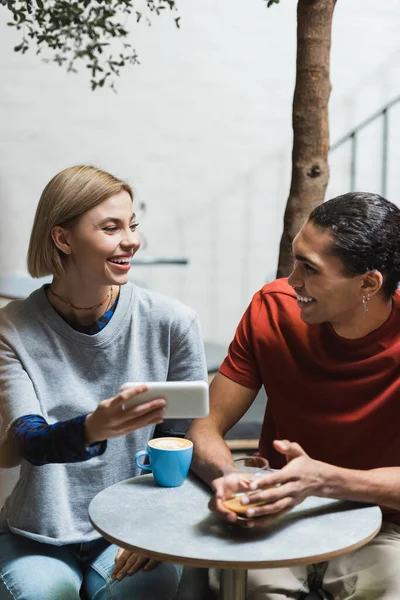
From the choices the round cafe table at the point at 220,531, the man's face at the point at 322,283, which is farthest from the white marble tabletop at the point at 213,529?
the man's face at the point at 322,283

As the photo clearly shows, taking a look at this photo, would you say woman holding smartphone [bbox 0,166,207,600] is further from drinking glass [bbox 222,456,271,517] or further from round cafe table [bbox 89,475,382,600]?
drinking glass [bbox 222,456,271,517]

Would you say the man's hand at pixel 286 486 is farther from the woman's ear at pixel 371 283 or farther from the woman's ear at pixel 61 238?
the woman's ear at pixel 61 238

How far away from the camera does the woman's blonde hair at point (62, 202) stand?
1647mm

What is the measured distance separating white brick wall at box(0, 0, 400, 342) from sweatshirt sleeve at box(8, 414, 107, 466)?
1.04 m

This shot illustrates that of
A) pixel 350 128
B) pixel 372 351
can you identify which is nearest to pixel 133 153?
pixel 350 128

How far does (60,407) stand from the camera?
1.64 m

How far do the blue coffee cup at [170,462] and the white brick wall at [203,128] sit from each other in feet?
3.85

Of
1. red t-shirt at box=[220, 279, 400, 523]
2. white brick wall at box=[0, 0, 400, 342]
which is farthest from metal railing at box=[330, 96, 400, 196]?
red t-shirt at box=[220, 279, 400, 523]

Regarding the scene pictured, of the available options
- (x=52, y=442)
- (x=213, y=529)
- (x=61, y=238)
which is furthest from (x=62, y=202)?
(x=213, y=529)

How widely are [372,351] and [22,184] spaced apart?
1335 millimetres

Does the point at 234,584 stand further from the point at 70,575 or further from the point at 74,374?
the point at 74,374

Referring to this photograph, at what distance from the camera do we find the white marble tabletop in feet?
3.91

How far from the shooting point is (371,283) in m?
1.65

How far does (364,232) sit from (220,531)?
0.71 metres
